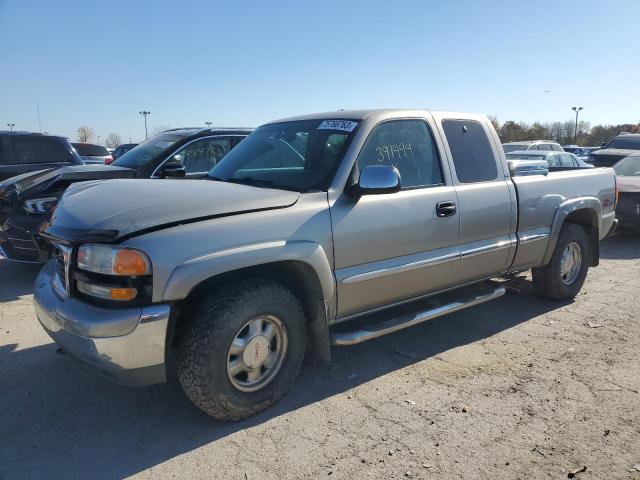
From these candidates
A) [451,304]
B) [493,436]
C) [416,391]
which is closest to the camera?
[493,436]

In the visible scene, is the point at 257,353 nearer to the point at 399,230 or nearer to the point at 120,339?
the point at 120,339

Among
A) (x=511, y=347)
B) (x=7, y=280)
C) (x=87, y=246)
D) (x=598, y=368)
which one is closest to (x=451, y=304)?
(x=511, y=347)

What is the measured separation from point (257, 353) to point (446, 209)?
1875 millimetres

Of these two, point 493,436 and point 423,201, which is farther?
point 423,201

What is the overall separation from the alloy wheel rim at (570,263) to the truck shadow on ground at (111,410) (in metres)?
1.70

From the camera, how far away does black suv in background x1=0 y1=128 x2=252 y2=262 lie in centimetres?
559

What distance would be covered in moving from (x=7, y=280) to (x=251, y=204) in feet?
15.1

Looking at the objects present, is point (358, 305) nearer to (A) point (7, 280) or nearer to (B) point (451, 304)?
(B) point (451, 304)

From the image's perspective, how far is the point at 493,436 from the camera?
2.97 m

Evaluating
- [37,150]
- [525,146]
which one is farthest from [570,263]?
[525,146]

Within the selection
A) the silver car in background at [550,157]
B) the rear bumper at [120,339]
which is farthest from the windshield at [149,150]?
the silver car in background at [550,157]

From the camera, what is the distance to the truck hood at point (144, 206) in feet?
8.92

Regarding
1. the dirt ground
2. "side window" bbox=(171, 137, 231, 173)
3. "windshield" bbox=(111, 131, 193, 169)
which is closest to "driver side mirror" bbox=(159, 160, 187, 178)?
"side window" bbox=(171, 137, 231, 173)

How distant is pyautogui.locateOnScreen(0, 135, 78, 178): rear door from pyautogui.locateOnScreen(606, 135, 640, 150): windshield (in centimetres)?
1691
